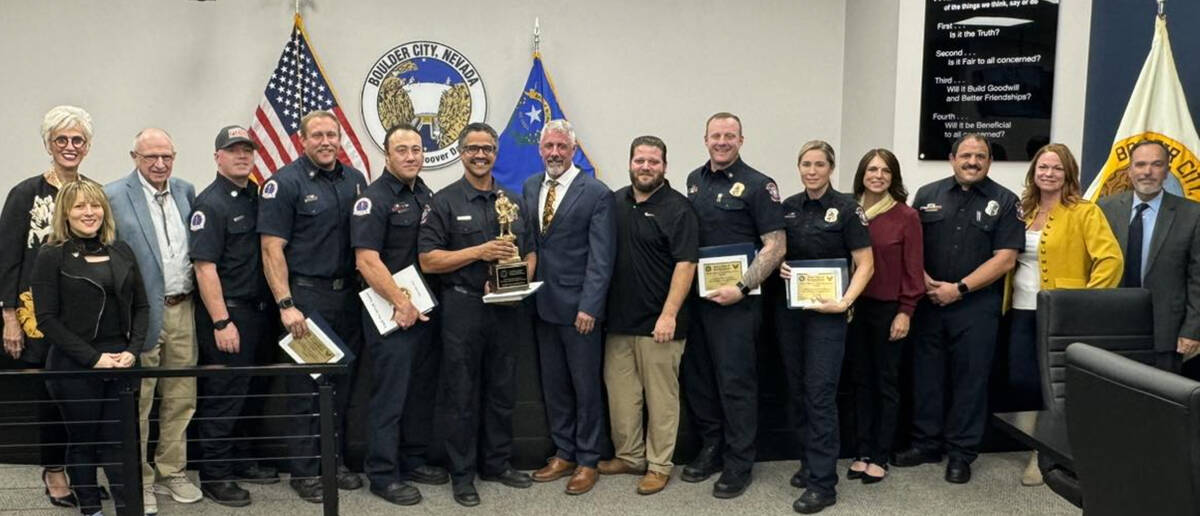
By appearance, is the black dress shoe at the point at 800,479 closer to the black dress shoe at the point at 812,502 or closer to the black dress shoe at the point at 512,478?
the black dress shoe at the point at 812,502

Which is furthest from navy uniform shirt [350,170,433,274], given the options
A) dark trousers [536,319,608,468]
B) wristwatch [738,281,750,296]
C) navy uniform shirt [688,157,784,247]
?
wristwatch [738,281,750,296]

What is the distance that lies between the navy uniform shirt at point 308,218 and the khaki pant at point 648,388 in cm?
117

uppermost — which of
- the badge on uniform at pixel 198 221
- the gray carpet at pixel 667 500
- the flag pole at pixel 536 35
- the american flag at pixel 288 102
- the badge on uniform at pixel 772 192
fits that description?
the flag pole at pixel 536 35

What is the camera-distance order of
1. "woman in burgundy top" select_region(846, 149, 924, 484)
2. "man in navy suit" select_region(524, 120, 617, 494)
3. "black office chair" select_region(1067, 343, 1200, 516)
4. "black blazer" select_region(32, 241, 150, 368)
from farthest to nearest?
"woman in burgundy top" select_region(846, 149, 924, 484)
"man in navy suit" select_region(524, 120, 617, 494)
"black blazer" select_region(32, 241, 150, 368)
"black office chair" select_region(1067, 343, 1200, 516)

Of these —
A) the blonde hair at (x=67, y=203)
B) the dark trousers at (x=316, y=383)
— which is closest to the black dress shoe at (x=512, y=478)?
the dark trousers at (x=316, y=383)

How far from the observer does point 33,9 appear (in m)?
5.29

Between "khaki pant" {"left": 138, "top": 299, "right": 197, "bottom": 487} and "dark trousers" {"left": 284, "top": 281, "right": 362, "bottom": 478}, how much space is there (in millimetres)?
391

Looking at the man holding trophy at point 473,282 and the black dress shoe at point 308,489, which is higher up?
the man holding trophy at point 473,282

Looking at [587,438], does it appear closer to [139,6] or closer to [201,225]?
[201,225]

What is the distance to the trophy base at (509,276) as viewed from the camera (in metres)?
3.32

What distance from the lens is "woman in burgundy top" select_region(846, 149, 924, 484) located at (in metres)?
3.63

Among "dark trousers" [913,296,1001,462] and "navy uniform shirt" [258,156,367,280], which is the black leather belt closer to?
"navy uniform shirt" [258,156,367,280]

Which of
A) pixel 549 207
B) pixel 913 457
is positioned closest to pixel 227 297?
pixel 549 207

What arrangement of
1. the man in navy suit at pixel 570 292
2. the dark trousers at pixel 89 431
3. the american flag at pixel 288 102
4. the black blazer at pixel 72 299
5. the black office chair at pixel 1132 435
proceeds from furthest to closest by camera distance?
1. the american flag at pixel 288 102
2. the man in navy suit at pixel 570 292
3. the dark trousers at pixel 89 431
4. the black blazer at pixel 72 299
5. the black office chair at pixel 1132 435
